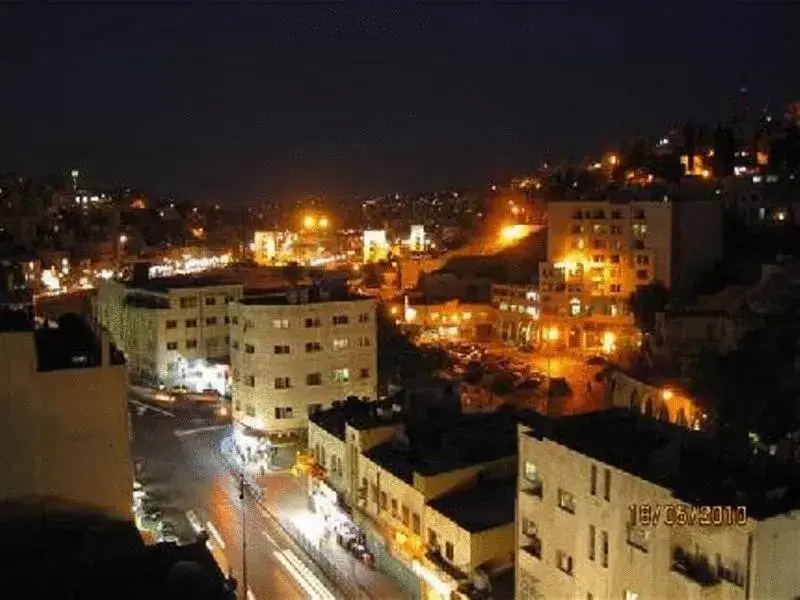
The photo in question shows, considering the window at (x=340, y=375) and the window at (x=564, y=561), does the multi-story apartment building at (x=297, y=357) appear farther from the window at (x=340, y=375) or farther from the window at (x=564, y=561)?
the window at (x=564, y=561)

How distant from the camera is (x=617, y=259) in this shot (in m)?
43.4

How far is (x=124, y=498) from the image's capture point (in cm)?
1082

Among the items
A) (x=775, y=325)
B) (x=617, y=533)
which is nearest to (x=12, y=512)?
(x=617, y=533)

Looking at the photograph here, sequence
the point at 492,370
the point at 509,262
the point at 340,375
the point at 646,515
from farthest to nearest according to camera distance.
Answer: the point at 509,262
the point at 492,370
the point at 340,375
the point at 646,515

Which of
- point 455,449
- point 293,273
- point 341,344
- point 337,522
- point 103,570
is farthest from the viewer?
point 293,273

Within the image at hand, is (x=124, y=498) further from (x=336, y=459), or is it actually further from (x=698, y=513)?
(x=336, y=459)

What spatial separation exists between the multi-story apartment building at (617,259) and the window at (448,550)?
90.8 ft

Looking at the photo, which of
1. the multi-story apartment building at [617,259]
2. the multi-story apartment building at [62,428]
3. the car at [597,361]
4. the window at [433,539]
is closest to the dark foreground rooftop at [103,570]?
the multi-story apartment building at [62,428]

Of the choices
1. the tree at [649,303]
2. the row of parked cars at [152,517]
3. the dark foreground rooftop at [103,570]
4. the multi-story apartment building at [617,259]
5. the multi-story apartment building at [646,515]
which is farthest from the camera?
the multi-story apartment building at [617,259]

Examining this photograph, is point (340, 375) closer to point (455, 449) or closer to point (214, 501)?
point (214, 501)

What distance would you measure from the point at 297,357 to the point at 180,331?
10.1 meters

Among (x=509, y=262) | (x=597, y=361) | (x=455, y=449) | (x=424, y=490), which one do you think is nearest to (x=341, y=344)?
(x=455, y=449)

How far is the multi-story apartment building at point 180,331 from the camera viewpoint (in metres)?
35.0

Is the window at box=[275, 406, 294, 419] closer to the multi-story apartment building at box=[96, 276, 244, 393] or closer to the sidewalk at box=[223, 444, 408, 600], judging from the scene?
the sidewalk at box=[223, 444, 408, 600]
